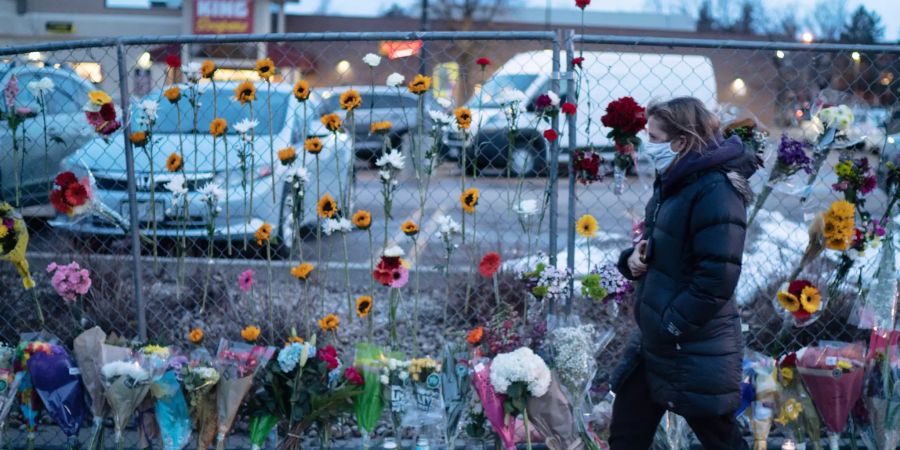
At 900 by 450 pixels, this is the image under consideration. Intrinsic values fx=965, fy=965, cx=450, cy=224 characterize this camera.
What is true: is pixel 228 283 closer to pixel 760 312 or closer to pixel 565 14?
pixel 760 312

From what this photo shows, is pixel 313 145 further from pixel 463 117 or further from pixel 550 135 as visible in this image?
pixel 550 135

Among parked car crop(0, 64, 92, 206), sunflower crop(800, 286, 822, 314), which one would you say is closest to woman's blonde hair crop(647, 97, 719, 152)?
sunflower crop(800, 286, 822, 314)

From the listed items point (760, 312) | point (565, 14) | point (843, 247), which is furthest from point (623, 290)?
point (565, 14)

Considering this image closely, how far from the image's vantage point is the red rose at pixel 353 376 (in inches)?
148

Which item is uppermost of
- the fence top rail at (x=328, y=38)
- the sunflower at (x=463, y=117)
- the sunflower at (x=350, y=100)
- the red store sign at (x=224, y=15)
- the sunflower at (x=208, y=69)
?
the red store sign at (x=224, y=15)

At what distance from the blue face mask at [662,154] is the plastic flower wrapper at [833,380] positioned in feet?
4.15

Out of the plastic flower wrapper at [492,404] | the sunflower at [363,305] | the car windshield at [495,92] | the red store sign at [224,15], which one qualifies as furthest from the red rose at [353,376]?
the red store sign at [224,15]

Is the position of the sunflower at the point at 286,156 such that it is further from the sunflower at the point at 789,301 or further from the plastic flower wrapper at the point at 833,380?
the plastic flower wrapper at the point at 833,380

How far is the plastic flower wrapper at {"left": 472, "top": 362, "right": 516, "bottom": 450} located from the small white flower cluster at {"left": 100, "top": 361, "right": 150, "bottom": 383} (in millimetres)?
1298

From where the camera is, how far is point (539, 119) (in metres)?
4.21

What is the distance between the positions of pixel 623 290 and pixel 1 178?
4500mm

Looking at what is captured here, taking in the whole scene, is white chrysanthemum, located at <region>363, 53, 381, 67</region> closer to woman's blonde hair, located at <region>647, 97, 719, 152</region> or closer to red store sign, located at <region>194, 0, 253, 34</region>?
woman's blonde hair, located at <region>647, 97, 719, 152</region>

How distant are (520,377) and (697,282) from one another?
787 millimetres

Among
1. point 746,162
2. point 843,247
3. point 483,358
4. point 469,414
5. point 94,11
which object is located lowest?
point 469,414
